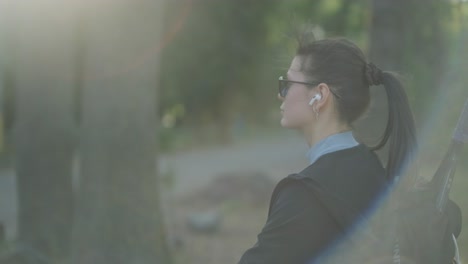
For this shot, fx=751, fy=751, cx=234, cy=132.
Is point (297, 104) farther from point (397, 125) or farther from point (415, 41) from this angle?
point (415, 41)

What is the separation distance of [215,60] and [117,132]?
1904 cm

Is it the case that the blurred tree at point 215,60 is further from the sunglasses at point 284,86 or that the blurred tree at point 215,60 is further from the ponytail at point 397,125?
the ponytail at point 397,125

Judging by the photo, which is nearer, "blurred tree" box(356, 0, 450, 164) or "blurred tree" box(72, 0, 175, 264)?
"blurred tree" box(72, 0, 175, 264)

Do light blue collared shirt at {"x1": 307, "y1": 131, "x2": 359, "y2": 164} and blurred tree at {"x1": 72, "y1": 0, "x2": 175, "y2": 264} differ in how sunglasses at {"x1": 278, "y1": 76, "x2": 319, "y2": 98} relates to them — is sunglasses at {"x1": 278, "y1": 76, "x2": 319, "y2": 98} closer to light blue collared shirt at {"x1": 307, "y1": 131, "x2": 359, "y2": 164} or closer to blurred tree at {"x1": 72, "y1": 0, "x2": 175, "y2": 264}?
light blue collared shirt at {"x1": 307, "y1": 131, "x2": 359, "y2": 164}

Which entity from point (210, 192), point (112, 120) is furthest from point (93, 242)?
point (210, 192)

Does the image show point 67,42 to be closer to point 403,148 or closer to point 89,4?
point 89,4

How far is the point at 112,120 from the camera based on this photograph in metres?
6.90

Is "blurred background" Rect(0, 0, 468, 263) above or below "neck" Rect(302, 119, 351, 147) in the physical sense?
below

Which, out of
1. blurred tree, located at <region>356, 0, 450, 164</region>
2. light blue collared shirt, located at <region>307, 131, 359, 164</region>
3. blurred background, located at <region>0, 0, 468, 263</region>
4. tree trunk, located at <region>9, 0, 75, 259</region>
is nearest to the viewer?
light blue collared shirt, located at <region>307, 131, 359, 164</region>

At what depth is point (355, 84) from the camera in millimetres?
2477

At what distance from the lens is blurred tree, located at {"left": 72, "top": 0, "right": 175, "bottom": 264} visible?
683cm

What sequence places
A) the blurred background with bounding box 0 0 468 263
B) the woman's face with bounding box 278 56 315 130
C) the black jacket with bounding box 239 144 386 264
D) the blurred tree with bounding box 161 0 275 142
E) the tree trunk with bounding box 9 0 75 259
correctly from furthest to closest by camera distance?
the blurred tree with bounding box 161 0 275 142 → the tree trunk with bounding box 9 0 75 259 → the blurred background with bounding box 0 0 468 263 → the woman's face with bounding box 278 56 315 130 → the black jacket with bounding box 239 144 386 264

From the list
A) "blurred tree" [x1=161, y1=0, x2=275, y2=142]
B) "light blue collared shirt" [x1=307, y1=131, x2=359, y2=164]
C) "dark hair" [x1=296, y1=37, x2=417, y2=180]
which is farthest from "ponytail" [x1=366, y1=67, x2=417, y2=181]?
"blurred tree" [x1=161, y1=0, x2=275, y2=142]

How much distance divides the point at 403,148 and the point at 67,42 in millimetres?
6789
